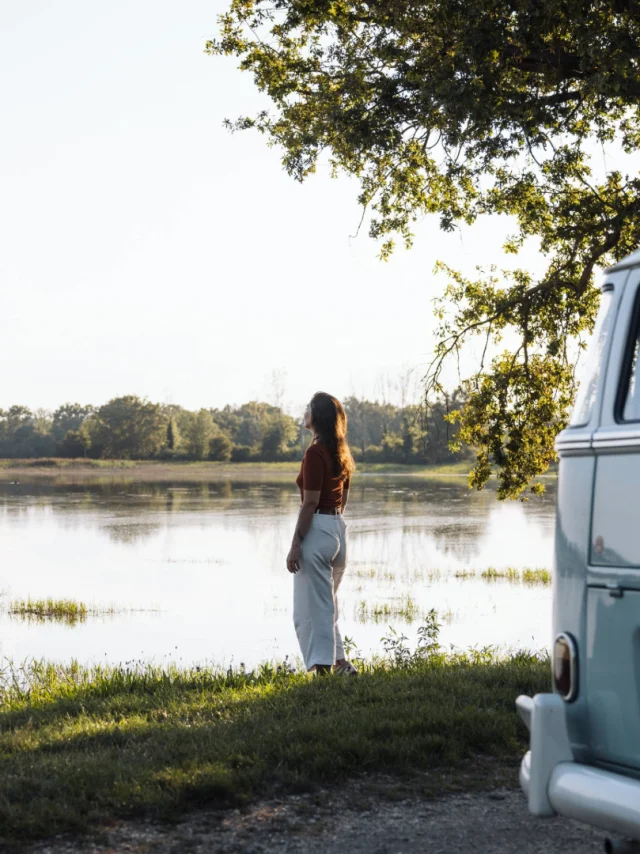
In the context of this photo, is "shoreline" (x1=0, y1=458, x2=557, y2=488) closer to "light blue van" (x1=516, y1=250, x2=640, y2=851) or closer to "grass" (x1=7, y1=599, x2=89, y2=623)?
"grass" (x1=7, y1=599, x2=89, y2=623)

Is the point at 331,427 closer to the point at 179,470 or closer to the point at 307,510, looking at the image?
the point at 307,510

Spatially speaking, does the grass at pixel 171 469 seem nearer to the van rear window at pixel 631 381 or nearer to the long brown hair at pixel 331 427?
the long brown hair at pixel 331 427

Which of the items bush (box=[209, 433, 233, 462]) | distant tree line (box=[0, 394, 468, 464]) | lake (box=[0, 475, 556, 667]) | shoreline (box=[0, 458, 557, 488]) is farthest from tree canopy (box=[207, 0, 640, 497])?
bush (box=[209, 433, 233, 462])

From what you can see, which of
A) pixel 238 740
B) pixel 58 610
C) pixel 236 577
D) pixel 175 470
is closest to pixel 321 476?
pixel 238 740

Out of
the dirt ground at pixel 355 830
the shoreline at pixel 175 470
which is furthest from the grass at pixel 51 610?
the shoreline at pixel 175 470

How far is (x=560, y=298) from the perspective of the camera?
1361 cm

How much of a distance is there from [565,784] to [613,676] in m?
0.39

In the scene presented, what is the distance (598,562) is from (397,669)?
212 inches

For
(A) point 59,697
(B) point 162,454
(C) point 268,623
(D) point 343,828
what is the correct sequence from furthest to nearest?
(B) point 162,454 < (C) point 268,623 < (A) point 59,697 < (D) point 343,828

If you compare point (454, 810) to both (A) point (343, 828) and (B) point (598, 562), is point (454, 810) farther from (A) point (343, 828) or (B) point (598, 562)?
(B) point (598, 562)

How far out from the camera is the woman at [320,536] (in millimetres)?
7750

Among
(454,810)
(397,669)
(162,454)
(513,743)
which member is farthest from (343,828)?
(162,454)

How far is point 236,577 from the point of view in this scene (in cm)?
2244

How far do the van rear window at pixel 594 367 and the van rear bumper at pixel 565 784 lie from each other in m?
1.01
